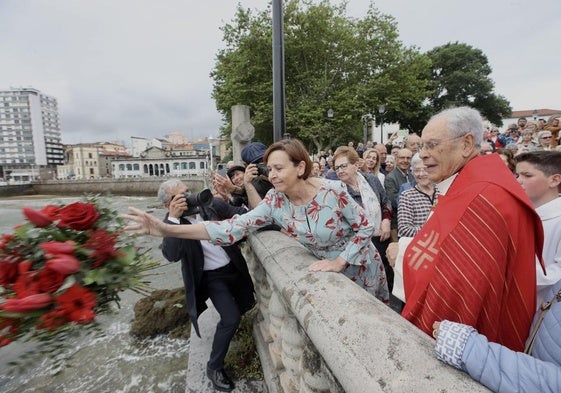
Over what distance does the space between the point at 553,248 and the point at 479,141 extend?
821 millimetres

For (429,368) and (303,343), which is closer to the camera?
(429,368)

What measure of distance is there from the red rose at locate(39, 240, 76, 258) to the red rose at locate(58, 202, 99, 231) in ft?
0.35

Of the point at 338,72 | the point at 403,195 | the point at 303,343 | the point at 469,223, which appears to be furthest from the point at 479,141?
the point at 338,72

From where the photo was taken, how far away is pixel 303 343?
5.12 ft

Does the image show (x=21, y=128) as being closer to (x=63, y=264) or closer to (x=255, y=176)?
(x=255, y=176)

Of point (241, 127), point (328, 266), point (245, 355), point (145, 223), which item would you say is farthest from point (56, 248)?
point (241, 127)

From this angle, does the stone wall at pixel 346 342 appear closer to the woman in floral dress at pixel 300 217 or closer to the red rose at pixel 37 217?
the woman in floral dress at pixel 300 217

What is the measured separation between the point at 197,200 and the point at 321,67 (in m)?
21.7

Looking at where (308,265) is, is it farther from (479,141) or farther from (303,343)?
(479,141)

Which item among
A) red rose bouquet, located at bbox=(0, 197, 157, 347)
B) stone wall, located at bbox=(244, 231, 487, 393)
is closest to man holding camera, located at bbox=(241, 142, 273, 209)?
stone wall, located at bbox=(244, 231, 487, 393)

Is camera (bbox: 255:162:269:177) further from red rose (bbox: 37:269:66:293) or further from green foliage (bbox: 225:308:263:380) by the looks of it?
red rose (bbox: 37:269:66:293)

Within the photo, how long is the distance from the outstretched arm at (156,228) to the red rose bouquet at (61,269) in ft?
0.92

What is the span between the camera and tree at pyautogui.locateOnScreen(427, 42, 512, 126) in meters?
34.8

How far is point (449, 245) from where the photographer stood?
1177 millimetres
